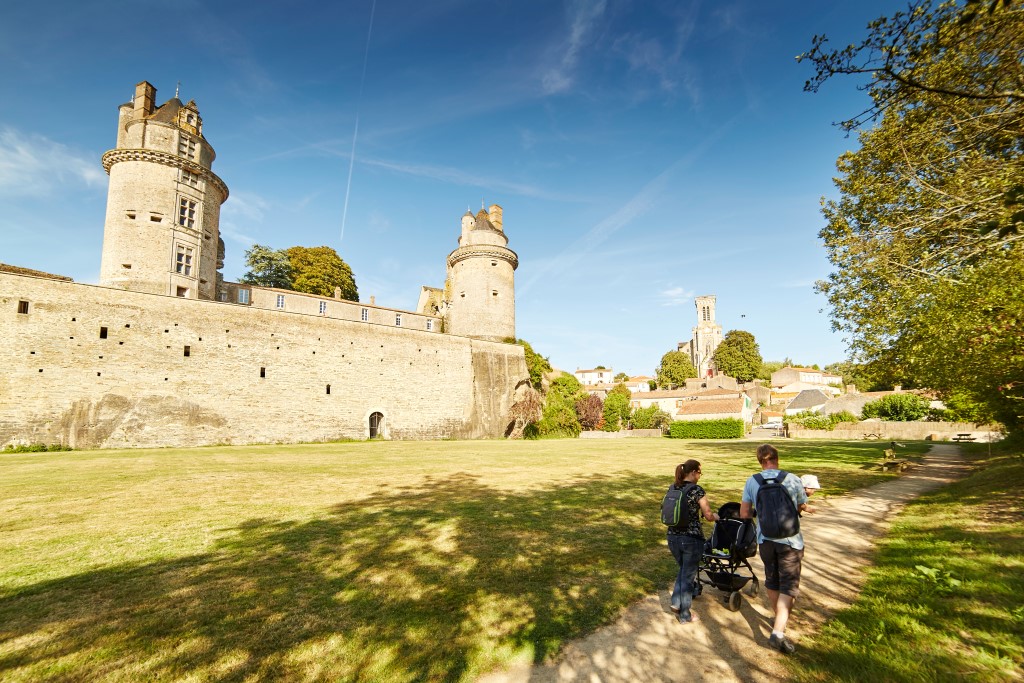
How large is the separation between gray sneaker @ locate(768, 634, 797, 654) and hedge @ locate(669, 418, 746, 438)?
39808mm

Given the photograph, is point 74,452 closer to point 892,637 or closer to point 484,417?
point 484,417

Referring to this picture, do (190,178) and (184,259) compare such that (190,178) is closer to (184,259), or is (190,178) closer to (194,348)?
(184,259)

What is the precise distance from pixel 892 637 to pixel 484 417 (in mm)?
34084

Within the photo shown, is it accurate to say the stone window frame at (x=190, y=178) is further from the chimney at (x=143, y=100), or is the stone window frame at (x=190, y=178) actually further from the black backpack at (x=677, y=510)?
the black backpack at (x=677, y=510)

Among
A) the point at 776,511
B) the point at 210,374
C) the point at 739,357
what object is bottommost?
the point at 776,511

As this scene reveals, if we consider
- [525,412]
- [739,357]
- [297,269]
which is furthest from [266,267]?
[739,357]

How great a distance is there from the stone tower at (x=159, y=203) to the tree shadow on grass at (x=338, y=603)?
2927 centimetres

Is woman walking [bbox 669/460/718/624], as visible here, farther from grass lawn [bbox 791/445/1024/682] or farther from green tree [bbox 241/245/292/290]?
green tree [bbox 241/245/292/290]

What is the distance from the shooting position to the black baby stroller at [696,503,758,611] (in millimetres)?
4688

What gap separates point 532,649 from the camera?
3984mm

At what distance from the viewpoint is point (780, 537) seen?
422cm

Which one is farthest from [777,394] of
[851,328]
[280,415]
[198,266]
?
[198,266]

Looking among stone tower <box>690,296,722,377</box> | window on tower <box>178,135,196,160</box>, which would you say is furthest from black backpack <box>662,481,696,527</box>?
stone tower <box>690,296,722,377</box>

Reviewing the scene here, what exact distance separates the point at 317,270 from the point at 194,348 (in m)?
23.5
